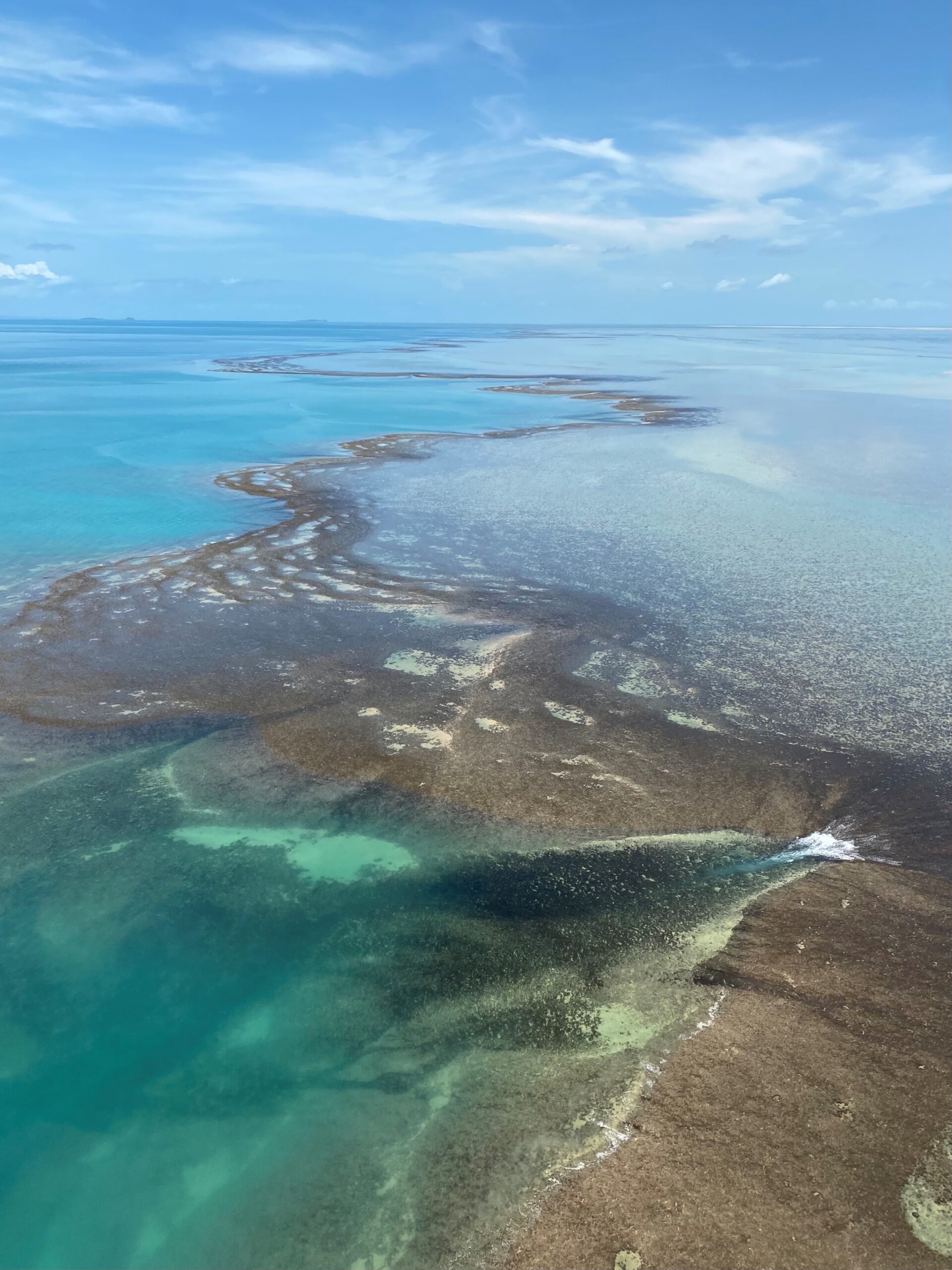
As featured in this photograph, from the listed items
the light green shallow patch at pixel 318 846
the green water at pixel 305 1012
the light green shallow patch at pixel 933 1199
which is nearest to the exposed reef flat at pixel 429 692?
the green water at pixel 305 1012

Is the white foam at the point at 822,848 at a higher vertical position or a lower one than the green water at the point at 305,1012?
higher

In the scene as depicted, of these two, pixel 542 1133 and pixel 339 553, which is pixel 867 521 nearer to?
pixel 339 553

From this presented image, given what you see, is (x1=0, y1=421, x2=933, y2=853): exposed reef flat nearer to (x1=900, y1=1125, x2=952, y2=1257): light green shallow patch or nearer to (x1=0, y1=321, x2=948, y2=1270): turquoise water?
(x1=0, y1=321, x2=948, y2=1270): turquoise water

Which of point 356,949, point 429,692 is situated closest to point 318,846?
point 356,949

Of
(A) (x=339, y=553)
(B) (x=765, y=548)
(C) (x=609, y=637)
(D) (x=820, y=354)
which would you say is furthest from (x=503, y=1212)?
(D) (x=820, y=354)

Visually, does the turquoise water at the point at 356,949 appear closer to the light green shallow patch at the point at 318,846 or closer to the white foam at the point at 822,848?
the light green shallow patch at the point at 318,846

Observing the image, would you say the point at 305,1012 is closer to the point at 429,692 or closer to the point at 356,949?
the point at 356,949
